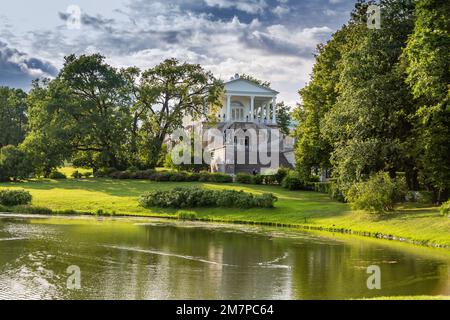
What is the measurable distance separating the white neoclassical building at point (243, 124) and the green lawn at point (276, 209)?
1106 centimetres

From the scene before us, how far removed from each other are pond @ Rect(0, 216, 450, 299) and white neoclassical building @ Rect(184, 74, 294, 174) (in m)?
34.6

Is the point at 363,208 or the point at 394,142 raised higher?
the point at 394,142

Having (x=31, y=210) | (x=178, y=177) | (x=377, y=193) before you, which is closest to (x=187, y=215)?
(x=31, y=210)

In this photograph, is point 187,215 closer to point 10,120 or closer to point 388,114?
point 388,114

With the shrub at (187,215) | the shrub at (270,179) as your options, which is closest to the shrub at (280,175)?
the shrub at (270,179)

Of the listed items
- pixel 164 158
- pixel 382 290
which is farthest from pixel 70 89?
pixel 382 290

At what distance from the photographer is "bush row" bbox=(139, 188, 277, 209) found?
141 ft

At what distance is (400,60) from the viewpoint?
37.5 m

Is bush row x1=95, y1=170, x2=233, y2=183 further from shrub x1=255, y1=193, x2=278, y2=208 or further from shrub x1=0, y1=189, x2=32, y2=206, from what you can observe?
shrub x1=0, y1=189, x2=32, y2=206

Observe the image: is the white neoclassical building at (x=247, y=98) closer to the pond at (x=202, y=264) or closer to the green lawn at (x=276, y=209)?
the green lawn at (x=276, y=209)

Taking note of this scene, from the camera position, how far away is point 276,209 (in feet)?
139
